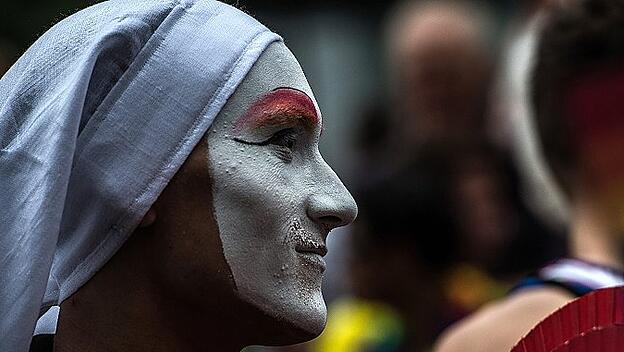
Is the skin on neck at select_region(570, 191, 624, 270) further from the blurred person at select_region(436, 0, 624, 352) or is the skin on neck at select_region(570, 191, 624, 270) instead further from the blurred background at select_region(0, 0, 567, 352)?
the blurred background at select_region(0, 0, 567, 352)

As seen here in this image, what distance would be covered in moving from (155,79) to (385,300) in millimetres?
2873

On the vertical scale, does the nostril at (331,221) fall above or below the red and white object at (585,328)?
above

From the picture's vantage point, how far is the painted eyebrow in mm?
2367

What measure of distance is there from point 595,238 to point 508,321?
0.38 m

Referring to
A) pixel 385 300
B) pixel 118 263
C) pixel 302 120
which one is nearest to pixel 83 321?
pixel 118 263

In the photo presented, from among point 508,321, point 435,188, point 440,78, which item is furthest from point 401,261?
point 440,78

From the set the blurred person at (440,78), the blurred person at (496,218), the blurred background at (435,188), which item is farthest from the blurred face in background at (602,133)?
the blurred person at (440,78)

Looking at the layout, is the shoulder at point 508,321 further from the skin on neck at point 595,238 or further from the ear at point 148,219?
the ear at point 148,219

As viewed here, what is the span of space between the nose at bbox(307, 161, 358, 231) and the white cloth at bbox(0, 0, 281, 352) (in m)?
0.20

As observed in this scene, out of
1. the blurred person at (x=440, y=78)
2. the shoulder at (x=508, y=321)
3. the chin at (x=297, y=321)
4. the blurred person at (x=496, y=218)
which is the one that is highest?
the chin at (x=297, y=321)

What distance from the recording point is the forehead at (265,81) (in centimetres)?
236

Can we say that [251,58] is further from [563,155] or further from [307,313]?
[563,155]

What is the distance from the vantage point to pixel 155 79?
92.4 inches

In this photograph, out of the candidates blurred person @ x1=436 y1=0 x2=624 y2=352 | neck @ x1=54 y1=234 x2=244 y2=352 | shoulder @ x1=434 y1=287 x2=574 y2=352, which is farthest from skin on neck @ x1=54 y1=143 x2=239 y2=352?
blurred person @ x1=436 y1=0 x2=624 y2=352
